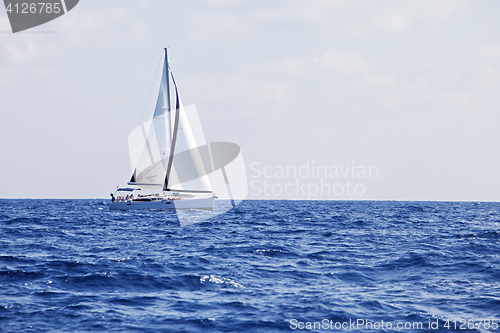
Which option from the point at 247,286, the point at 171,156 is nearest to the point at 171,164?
the point at 171,156

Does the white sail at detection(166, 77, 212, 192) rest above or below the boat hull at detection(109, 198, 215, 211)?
above

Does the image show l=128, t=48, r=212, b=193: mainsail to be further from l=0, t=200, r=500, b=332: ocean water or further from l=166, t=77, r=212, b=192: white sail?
l=0, t=200, r=500, b=332: ocean water

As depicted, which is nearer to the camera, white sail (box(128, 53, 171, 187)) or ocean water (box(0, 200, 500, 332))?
ocean water (box(0, 200, 500, 332))

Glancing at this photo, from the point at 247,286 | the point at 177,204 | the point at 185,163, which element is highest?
the point at 185,163

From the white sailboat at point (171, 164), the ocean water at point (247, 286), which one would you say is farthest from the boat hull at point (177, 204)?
the ocean water at point (247, 286)

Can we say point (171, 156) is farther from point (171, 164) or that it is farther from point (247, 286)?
point (247, 286)

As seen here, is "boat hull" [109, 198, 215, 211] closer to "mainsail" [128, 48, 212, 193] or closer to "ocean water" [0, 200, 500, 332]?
"mainsail" [128, 48, 212, 193]

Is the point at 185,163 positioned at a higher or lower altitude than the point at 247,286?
higher

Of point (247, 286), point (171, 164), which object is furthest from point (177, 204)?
point (247, 286)

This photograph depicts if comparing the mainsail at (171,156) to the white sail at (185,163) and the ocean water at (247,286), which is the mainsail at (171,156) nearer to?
the white sail at (185,163)

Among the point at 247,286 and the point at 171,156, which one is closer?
the point at 247,286

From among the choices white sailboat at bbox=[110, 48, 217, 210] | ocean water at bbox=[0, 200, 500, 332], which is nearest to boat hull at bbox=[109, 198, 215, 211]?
white sailboat at bbox=[110, 48, 217, 210]

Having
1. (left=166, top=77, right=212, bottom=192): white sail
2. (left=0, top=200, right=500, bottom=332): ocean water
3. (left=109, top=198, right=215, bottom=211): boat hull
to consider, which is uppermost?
(left=166, top=77, right=212, bottom=192): white sail

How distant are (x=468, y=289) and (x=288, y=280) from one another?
5063 mm
